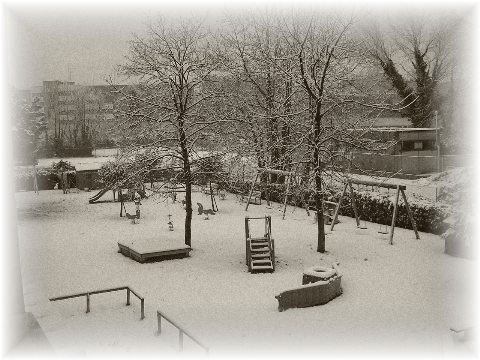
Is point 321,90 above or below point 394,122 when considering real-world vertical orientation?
above

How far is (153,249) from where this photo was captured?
54.6ft

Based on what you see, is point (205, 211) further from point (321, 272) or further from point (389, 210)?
point (321, 272)

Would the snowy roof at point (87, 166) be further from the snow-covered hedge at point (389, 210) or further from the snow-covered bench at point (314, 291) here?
the snow-covered bench at point (314, 291)

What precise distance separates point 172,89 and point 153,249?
5254 mm

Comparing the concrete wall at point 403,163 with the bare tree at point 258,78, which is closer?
the bare tree at point 258,78

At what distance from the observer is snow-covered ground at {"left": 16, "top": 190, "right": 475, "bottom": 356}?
10.1 m

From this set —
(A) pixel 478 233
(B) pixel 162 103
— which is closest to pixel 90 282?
(B) pixel 162 103

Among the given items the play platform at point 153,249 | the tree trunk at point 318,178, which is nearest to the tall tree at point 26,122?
the play platform at point 153,249

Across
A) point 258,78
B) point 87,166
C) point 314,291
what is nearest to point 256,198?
point 258,78

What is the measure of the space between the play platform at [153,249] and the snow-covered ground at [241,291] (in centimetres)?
32

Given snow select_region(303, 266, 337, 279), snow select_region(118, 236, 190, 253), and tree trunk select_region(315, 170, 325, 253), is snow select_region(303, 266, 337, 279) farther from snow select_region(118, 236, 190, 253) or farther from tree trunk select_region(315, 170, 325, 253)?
snow select_region(118, 236, 190, 253)

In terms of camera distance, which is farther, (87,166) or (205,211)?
(87,166)

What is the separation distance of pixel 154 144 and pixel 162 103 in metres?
1.47

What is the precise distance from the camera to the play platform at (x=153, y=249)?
53.9 ft
